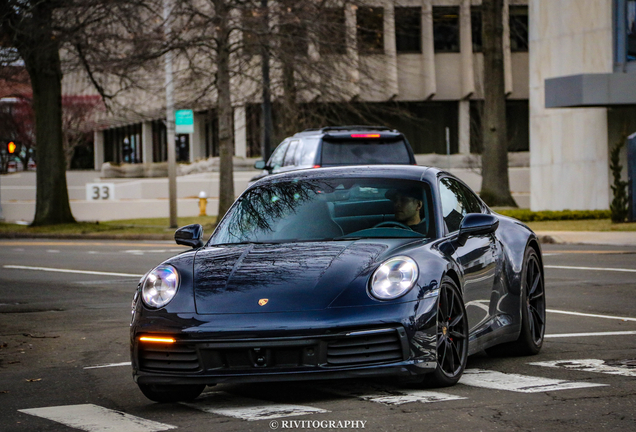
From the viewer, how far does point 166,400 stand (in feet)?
21.6

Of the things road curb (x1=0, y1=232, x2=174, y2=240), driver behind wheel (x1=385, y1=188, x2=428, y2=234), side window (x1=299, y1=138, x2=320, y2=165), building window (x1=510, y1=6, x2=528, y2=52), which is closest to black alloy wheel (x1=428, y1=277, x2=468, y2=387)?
driver behind wheel (x1=385, y1=188, x2=428, y2=234)

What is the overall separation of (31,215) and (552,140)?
19635 millimetres

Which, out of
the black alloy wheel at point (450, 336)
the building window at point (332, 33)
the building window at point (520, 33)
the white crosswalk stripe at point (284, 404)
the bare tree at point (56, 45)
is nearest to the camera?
the white crosswalk stripe at point (284, 404)

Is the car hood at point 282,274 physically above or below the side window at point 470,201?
below

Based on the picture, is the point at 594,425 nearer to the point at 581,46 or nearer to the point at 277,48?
the point at 277,48

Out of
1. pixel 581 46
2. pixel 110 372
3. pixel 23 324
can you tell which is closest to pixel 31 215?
A: pixel 581 46

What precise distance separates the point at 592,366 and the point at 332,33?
23724mm

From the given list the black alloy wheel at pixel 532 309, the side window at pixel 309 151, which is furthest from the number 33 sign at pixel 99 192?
the black alloy wheel at pixel 532 309

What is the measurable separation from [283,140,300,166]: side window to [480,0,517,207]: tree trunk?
701 inches

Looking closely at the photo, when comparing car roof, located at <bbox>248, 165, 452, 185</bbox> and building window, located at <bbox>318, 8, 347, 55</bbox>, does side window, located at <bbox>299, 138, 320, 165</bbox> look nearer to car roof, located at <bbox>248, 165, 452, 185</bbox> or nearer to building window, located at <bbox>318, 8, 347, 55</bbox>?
car roof, located at <bbox>248, 165, 452, 185</bbox>

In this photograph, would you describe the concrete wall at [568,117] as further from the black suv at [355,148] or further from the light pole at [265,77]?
the black suv at [355,148]

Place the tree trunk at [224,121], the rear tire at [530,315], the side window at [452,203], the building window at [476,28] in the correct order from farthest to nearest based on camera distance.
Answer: the building window at [476,28]
the tree trunk at [224,121]
the rear tire at [530,315]
the side window at [452,203]

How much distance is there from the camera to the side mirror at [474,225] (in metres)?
7.18

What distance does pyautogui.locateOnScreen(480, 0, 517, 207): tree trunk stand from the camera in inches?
1435
